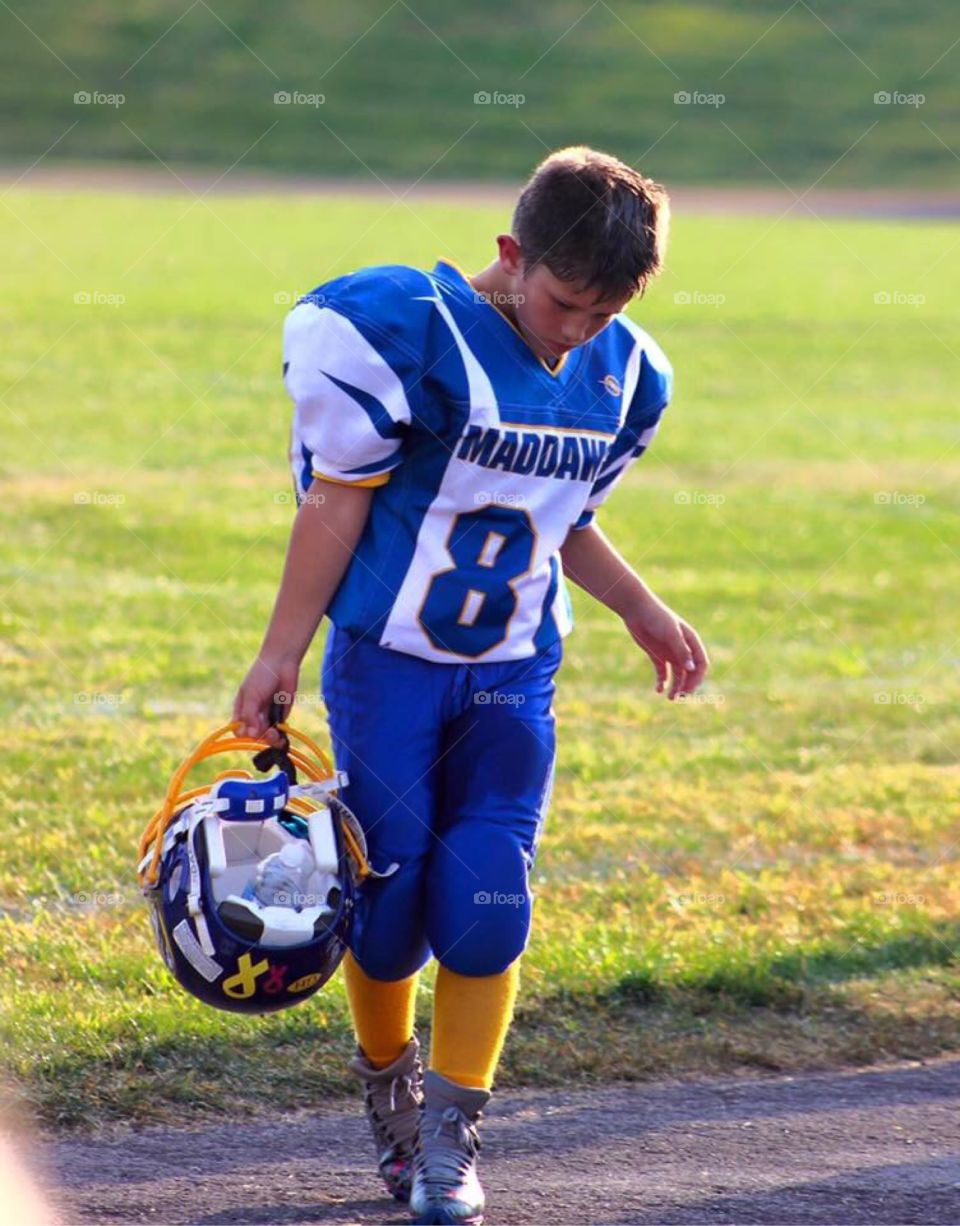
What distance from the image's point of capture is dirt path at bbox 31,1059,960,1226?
3.01 metres

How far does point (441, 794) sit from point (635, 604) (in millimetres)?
592

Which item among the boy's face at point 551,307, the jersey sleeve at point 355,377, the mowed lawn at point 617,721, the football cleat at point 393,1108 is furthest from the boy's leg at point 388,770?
the mowed lawn at point 617,721

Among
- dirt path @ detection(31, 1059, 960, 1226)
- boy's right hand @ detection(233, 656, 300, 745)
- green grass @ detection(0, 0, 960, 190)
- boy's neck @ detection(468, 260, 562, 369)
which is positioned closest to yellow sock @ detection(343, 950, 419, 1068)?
→ dirt path @ detection(31, 1059, 960, 1226)

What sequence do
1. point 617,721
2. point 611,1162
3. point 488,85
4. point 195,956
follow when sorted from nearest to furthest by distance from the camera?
1. point 195,956
2. point 611,1162
3. point 617,721
4. point 488,85

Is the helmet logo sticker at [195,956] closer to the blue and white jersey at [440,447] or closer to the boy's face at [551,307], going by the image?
the blue and white jersey at [440,447]

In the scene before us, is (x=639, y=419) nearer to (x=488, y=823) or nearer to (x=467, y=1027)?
(x=488, y=823)

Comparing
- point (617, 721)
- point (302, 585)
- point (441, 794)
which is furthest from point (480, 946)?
point (617, 721)

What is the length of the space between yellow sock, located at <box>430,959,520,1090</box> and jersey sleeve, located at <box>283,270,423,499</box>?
849mm

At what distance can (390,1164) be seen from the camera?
3.06 m

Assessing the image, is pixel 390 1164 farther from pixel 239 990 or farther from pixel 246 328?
pixel 246 328

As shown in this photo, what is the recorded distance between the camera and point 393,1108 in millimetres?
3104

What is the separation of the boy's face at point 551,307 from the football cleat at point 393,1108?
1240mm

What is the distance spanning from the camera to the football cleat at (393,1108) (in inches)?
121

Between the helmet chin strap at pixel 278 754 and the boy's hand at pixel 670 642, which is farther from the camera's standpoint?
the boy's hand at pixel 670 642
